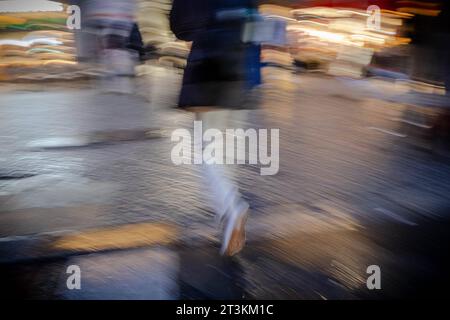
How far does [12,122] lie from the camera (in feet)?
19.8

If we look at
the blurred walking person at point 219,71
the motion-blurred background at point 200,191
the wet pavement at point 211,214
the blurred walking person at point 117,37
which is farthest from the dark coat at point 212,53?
the blurred walking person at point 117,37

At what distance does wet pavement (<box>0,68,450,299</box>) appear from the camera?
2.43 m

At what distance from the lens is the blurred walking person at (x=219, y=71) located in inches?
97.7

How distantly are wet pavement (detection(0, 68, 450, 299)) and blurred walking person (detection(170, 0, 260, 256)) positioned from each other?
0.29 m

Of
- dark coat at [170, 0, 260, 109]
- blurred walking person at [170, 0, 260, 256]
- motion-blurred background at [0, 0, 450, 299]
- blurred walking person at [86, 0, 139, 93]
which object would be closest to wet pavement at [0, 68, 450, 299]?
motion-blurred background at [0, 0, 450, 299]

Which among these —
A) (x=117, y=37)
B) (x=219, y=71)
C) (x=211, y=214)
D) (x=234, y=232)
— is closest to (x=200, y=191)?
(x=211, y=214)

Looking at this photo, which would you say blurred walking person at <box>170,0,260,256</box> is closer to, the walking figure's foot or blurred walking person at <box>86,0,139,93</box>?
the walking figure's foot

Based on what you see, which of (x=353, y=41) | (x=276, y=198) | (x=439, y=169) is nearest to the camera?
(x=276, y=198)

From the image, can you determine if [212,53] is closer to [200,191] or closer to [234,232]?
[234,232]

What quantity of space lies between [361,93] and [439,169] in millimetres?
4756

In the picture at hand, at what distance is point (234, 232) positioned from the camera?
2596mm

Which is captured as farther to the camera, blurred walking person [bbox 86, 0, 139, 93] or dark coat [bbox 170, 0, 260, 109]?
blurred walking person [bbox 86, 0, 139, 93]
